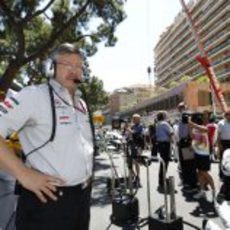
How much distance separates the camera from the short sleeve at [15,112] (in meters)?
2.34

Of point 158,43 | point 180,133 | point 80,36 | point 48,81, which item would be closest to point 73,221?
point 48,81

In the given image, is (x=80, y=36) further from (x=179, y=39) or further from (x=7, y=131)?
(x=179, y=39)

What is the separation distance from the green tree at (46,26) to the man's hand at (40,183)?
13.5 metres

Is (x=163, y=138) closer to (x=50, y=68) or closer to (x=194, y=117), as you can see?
(x=194, y=117)

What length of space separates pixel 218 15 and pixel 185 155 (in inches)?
3834

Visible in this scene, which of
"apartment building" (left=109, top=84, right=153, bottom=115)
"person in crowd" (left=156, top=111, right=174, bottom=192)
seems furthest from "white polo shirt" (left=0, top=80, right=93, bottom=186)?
"apartment building" (left=109, top=84, right=153, bottom=115)

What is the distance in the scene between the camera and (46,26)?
25422 millimetres

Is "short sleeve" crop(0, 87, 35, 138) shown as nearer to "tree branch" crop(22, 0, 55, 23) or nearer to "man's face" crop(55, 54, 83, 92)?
"man's face" crop(55, 54, 83, 92)

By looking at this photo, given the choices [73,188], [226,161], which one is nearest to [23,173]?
[73,188]

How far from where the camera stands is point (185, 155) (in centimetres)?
987

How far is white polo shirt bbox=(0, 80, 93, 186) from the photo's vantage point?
237cm

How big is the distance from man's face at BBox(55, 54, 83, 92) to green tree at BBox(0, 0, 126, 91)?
1324cm

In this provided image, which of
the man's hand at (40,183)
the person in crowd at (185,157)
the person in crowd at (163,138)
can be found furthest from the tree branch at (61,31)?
the man's hand at (40,183)

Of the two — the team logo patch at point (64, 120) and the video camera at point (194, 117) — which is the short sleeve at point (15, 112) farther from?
the video camera at point (194, 117)
